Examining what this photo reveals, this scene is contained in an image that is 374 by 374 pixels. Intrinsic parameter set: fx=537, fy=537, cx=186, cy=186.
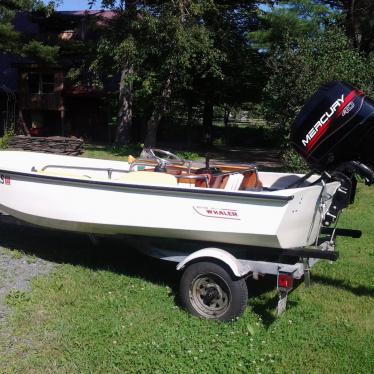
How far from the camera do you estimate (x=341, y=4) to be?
23.0 metres

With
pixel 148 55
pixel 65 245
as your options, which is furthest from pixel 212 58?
pixel 65 245

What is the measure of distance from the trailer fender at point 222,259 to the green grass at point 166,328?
456mm

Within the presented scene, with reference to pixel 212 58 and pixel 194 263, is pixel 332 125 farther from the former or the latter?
pixel 212 58

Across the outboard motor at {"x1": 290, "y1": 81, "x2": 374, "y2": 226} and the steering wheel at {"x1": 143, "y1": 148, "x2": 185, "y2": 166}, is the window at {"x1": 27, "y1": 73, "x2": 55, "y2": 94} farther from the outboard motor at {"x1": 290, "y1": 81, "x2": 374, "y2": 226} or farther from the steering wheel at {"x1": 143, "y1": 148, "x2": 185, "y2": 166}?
the outboard motor at {"x1": 290, "y1": 81, "x2": 374, "y2": 226}

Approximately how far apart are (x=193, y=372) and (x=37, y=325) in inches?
61.0

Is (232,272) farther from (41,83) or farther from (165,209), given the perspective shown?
(41,83)

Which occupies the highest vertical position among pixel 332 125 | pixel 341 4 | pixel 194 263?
pixel 341 4

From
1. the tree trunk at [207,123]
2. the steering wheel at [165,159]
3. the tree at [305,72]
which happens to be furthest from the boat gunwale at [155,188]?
the tree trunk at [207,123]

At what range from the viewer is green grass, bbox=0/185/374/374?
4168mm

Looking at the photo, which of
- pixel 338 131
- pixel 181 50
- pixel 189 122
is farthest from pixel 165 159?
pixel 189 122

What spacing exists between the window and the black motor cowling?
2948 centimetres

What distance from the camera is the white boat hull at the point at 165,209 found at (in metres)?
4.75

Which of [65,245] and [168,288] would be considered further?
[65,245]

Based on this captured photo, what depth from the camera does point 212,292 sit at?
500 centimetres
